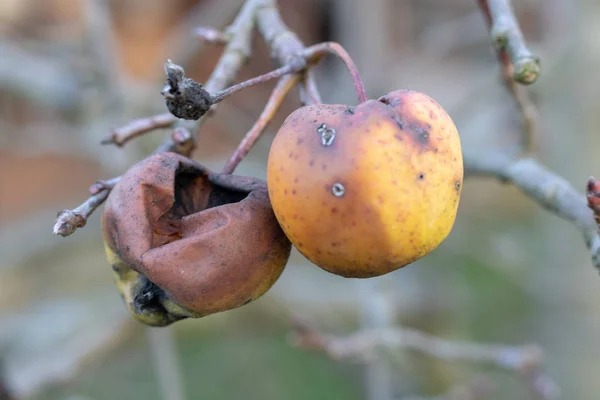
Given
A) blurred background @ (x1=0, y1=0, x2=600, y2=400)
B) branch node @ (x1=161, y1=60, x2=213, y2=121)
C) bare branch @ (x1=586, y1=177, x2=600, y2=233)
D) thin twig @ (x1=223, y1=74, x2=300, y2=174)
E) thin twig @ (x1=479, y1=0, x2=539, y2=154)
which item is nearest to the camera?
branch node @ (x1=161, y1=60, x2=213, y2=121)

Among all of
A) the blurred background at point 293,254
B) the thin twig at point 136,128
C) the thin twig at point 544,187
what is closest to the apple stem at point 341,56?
the thin twig at point 136,128

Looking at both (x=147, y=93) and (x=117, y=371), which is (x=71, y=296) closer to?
(x=117, y=371)

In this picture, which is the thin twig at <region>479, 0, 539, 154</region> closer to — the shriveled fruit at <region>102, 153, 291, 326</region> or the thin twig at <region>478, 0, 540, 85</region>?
the thin twig at <region>478, 0, 540, 85</region>

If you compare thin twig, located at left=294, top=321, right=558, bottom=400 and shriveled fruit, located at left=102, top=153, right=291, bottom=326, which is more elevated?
shriveled fruit, located at left=102, top=153, right=291, bottom=326

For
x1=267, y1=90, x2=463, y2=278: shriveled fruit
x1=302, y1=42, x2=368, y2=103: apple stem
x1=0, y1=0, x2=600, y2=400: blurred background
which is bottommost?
x1=0, y1=0, x2=600, y2=400: blurred background

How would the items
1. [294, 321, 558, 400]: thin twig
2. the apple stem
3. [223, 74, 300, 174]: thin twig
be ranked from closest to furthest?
the apple stem → [223, 74, 300, 174]: thin twig → [294, 321, 558, 400]: thin twig

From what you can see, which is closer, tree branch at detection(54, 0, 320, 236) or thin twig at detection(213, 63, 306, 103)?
thin twig at detection(213, 63, 306, 103)

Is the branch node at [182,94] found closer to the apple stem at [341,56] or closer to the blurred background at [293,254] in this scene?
the apple stem at [341,56]

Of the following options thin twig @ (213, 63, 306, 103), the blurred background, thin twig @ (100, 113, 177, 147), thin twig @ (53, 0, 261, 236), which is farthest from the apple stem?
the blurred background
